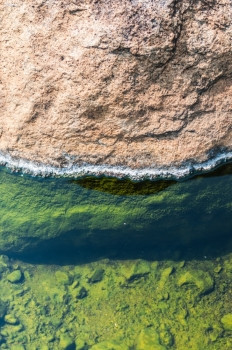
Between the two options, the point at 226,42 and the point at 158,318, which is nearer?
the point at 226,42

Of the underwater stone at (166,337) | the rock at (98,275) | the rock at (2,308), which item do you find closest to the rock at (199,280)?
the underwater stone at (166,337)

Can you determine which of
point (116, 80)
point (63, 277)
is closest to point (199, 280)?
point (63, 277)

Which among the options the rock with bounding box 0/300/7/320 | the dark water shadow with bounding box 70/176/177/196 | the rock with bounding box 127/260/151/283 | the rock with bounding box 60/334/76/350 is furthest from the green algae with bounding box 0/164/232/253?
the rock with bounding box 60/334/76/350

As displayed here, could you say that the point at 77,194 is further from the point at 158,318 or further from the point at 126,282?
the point at 158,318

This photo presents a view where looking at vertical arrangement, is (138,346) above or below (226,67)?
below

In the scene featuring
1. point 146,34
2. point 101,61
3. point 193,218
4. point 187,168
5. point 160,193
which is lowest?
point 193,218

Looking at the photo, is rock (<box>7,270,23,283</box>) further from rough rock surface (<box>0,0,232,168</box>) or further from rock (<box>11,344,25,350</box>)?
rough rock surface (<box>0,0,232,168</box>)

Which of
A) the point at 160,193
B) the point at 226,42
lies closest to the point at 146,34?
the point at 226,42
